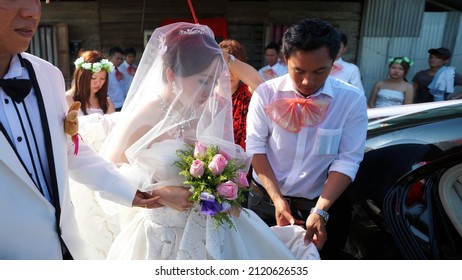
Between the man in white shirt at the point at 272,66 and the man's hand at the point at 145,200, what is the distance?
4.75m

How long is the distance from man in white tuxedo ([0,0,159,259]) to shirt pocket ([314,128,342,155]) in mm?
1130

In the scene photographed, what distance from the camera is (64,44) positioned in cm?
778

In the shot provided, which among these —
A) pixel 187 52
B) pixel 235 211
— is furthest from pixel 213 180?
pixel 187 52

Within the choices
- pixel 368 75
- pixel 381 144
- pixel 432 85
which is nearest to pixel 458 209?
pixel 381 144

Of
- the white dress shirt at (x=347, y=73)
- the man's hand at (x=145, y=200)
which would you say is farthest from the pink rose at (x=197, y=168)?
the white dress shirt at (x=347, y=73)

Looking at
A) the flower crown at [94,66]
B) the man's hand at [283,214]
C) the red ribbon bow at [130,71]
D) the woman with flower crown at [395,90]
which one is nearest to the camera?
the man's hand at [283,214]

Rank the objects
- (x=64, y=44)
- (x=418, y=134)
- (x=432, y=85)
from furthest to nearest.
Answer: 1. (x=64, y=44)
2. (x=432, y=85)
3. (x=418, y=134)

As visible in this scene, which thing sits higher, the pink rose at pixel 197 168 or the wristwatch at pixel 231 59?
the wristwatch at pixel 231 59

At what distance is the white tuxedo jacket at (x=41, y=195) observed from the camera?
4.21 feet

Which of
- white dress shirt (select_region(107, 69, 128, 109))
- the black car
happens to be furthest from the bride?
white dress shirt (select_region(107, 69, 128, 109))

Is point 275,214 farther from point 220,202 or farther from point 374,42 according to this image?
point 374,42

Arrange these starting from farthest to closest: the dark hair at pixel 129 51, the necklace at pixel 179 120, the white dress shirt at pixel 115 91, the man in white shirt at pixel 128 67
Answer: the dark hair at pixel 129 51
the man in white shirt at pixel 128 67
the white dress shirt at pixel 115 91
the necklace at pixel 179 120

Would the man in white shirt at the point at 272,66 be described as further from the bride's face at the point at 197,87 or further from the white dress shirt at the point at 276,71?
the bride's face at the point at 197,87
